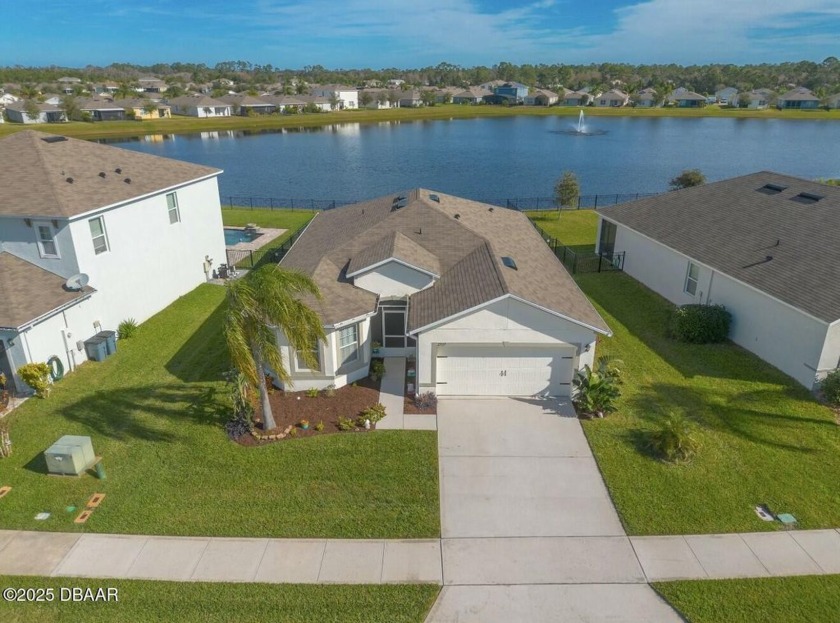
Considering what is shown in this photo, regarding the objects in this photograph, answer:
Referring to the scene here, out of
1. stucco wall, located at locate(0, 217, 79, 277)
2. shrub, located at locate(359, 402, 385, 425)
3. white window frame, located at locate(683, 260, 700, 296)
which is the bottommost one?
shrub, located at locate(359, 402, 385, 425)

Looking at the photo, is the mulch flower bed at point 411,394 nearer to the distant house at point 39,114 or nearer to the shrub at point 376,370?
the shrub at point 376,370

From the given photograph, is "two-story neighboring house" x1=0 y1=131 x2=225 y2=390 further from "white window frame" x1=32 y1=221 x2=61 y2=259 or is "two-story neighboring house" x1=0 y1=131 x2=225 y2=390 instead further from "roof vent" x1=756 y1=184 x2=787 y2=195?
"roof vent" x1=756 y1=184 x2=787 y2=195

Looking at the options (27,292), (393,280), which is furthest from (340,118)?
(393,280)

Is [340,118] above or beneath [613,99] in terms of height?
beneath

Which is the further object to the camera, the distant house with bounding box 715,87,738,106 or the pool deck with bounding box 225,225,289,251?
the distant house with bounding box 715,87,738,106

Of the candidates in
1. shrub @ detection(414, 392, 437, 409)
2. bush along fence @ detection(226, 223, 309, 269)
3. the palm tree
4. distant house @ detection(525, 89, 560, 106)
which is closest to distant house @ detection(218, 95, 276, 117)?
distant house @ detection(525, 89, 560, 106)

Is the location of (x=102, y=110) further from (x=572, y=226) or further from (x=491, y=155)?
(x=572, y=226)
